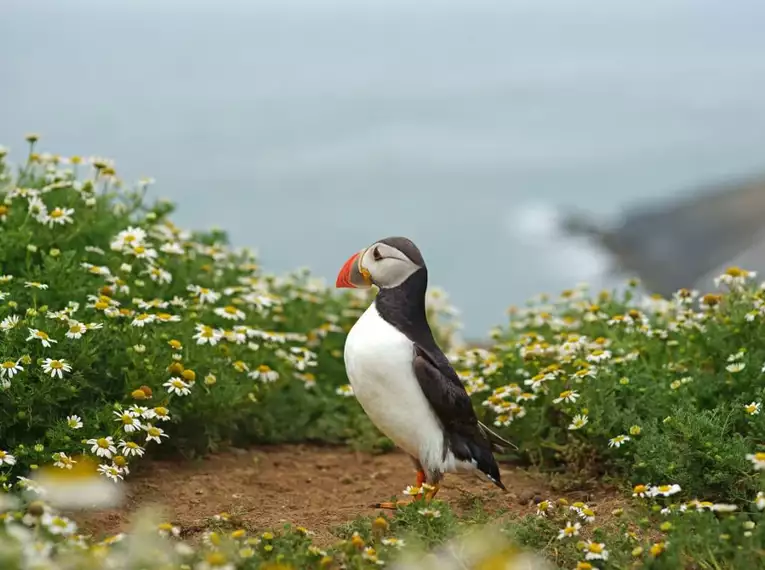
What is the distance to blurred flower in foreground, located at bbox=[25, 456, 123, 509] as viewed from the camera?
438 centimetres

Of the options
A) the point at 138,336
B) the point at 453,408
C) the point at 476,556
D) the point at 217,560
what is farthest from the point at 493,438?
the point at 217,560

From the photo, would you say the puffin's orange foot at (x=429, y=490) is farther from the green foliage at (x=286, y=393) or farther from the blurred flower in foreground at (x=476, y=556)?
the blurred flower in foreground at (x=476, y=556)

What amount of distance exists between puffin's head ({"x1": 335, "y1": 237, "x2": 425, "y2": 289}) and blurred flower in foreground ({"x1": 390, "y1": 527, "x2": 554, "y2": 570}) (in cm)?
127

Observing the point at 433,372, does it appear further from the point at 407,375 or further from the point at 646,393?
the point at 646,393

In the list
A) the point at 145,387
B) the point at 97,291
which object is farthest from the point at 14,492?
the point at 97,291

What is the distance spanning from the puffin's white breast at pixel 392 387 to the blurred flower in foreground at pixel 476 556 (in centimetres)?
73

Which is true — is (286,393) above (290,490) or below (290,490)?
above

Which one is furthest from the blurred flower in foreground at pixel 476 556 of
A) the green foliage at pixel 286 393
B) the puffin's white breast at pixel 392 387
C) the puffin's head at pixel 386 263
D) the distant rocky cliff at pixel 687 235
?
the distant rocky cliff at pixel 687 235

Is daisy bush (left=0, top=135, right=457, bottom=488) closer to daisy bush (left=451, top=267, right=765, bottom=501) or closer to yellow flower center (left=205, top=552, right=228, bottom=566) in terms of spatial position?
daisy bush (left=451, top=267, right=765, bottom=501)

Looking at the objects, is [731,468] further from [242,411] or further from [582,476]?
[242,411]

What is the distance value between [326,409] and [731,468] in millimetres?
2963

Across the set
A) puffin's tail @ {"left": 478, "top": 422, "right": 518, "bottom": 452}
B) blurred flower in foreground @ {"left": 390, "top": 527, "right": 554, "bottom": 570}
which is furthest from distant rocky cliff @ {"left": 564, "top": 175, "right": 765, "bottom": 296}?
blurred flower in foreground @ {"left": 390, "top": 527, "right": 554, "bottom": 570}

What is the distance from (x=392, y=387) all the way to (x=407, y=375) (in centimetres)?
9

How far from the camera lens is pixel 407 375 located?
15.3 feet
